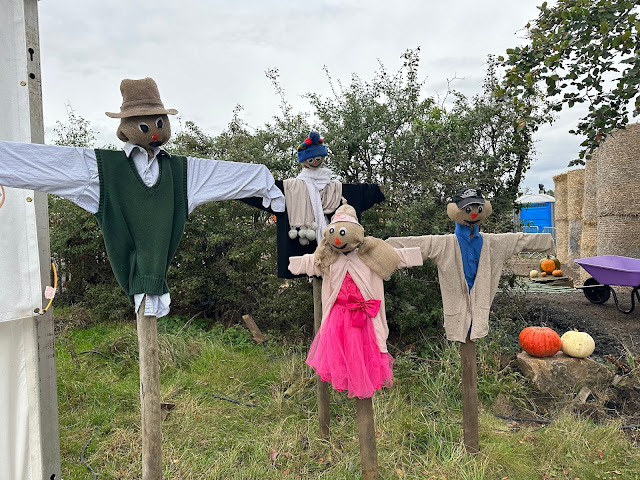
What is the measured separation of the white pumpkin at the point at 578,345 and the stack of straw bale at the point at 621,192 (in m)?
4.65

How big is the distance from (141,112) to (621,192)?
8.36 meters

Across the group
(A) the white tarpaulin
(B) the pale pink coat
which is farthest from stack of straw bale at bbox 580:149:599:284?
(A) the white tarpaulin

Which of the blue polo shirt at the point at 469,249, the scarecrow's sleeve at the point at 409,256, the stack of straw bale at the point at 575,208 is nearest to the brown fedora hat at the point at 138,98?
the scarecrow's sleeve at the point at 409,256

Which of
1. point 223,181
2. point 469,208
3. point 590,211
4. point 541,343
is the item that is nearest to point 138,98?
point 223,181

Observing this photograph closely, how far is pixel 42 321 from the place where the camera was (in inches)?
113

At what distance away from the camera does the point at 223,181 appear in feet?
9.56

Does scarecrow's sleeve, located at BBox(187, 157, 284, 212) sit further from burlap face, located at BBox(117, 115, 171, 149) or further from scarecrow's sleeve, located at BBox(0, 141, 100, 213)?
scarecrow's sleeve, located at BBox(0, 141, 100, 213)

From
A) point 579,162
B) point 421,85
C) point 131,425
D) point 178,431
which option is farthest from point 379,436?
point 421,85

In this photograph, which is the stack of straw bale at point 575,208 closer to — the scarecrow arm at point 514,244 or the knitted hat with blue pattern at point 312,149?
the scarecrow arm at point 514,244

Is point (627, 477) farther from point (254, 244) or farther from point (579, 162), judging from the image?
point (254, 244)

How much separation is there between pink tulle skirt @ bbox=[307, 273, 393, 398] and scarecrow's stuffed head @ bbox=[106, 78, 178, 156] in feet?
4.62

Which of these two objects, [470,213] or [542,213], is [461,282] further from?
[542,213]

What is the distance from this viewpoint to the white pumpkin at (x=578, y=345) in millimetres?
4414

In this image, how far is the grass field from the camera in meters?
3.32
